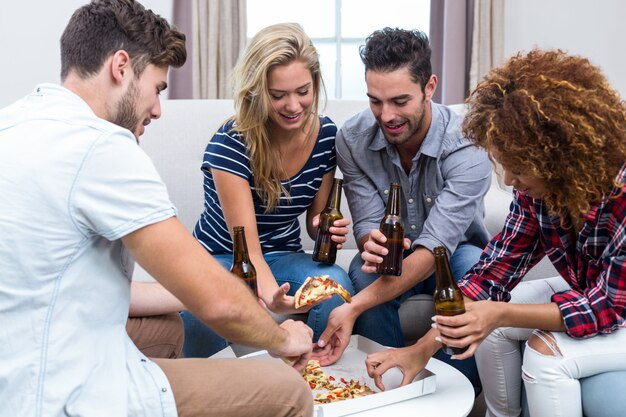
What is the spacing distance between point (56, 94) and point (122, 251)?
29 cm

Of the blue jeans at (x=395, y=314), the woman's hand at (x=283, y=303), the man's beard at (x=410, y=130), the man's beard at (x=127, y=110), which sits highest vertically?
the man's beard at (x=127, y=110)

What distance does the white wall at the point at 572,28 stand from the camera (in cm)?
395

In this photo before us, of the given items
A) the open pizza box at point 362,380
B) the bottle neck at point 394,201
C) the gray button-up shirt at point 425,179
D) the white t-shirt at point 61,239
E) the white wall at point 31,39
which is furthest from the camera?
the white wall at point 31,39

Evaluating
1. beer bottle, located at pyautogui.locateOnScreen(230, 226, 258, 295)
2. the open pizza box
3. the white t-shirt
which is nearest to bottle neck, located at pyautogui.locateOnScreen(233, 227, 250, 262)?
beer bottle, located at pyautogui.locateOnScreen(230, 226, 258, 295)

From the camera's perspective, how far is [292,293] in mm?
2184

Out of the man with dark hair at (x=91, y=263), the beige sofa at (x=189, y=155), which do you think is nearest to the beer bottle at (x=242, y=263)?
the man with dark hair at (x=91, y=263)

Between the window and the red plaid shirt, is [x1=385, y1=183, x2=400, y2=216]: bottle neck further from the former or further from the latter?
the window

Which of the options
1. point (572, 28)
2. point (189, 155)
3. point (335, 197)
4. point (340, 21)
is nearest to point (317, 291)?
point (335, 197)

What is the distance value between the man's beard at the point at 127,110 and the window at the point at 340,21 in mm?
2707

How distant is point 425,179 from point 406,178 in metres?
0.06

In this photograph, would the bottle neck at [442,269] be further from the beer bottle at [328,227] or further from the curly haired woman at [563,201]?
the beer bottle at [328,227]

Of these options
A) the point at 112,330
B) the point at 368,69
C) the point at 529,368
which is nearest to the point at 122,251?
the point at 112,330

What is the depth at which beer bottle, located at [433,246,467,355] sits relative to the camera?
159cm

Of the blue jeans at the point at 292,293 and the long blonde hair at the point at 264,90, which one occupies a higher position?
the long blonde hair at the point at 264,90
